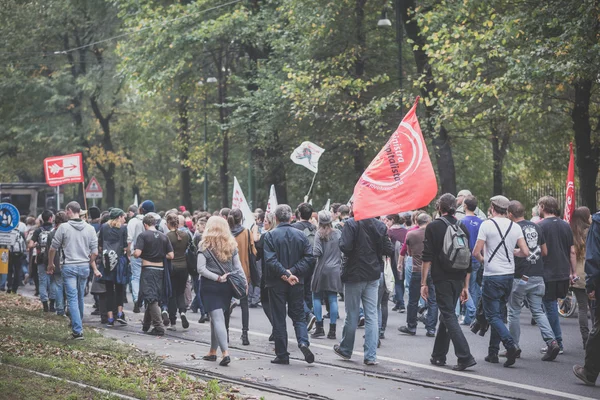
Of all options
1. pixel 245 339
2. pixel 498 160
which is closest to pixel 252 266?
pixel 245 339

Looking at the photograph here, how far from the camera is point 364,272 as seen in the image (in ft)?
34.8

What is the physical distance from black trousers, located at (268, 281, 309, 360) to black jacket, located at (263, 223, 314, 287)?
14 cm

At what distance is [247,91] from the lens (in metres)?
30.4

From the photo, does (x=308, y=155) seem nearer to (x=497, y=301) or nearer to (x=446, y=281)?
(x=497, y=301)

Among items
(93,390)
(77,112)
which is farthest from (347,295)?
(77,112)

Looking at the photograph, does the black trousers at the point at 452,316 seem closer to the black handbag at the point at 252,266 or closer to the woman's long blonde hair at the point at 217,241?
the woman's long blonde hair at the point at 217,241

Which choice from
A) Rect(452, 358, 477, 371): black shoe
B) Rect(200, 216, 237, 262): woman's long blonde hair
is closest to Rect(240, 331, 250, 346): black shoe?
Rect(200, 216, 237, 262): woman's long blonde hair

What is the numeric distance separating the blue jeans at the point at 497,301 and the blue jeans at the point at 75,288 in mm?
5729

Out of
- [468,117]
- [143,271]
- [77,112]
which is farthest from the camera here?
[77,112]

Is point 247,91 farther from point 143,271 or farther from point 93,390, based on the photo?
point 93,390

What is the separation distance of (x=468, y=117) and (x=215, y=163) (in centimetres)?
1722

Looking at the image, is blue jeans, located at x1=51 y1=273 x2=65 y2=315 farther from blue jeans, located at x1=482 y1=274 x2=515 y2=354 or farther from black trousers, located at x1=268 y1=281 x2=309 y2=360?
blue jeans, located at x1=482 y1=274 x2=515 y2=354

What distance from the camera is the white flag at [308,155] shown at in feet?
72.0

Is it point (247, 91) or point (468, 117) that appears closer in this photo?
point (468, 117)
